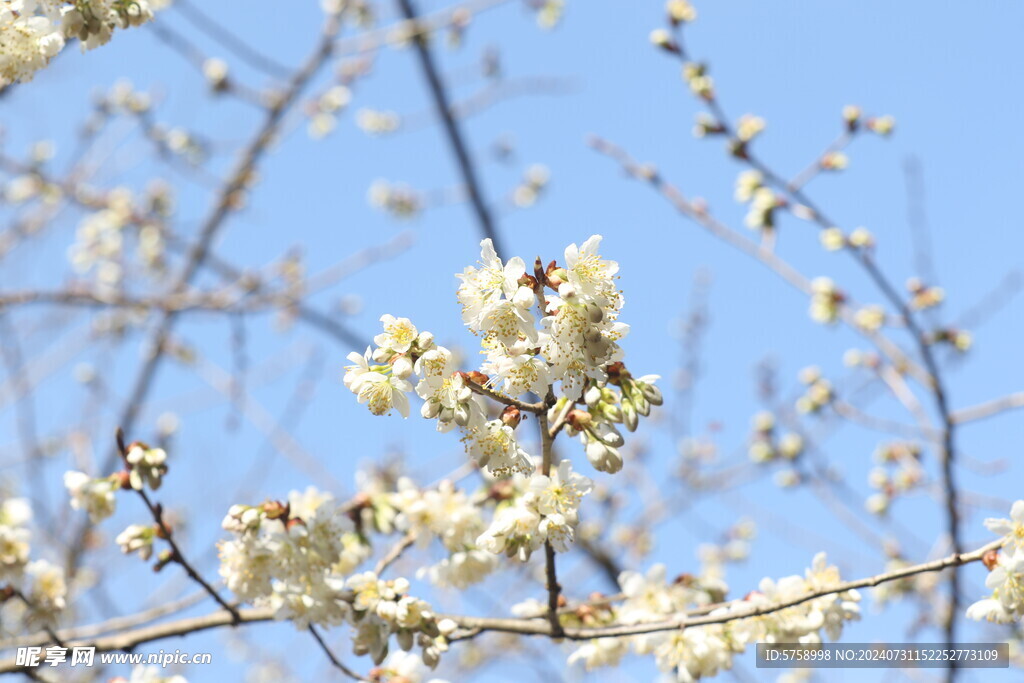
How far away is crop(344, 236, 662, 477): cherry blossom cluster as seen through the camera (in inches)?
61.5

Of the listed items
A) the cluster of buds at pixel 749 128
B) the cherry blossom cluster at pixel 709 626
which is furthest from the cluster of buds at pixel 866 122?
the cherry blossom cluster at pixel 709 626

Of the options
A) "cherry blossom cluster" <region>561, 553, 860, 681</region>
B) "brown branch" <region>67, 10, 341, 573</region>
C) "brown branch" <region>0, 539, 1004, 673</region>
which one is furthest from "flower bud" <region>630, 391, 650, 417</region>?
"brown branch" <region>67, 10, 341, 573</region>

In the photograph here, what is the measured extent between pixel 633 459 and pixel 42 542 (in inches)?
168

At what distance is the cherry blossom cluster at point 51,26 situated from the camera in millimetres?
2094

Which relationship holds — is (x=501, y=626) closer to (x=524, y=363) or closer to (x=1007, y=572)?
(x=524, y=363)

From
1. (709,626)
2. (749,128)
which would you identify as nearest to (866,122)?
(749,128)

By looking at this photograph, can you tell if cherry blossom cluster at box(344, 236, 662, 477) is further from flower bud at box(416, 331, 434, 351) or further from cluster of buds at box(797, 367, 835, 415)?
cluster of buds at box(797, 367, 835, 415)

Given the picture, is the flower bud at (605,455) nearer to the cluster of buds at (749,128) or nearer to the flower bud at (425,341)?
the flower bud at (425,341)

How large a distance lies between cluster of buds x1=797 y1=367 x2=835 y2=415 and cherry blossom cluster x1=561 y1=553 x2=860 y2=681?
101 inches

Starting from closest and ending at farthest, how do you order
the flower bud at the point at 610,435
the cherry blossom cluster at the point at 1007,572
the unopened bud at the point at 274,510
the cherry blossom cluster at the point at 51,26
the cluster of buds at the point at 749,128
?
the flower bud at the point at 610,435 → the cherry blossom cluster at the point at 1007,572 → the cherry blossom cluster at the point at 51,26 → the unopened bud at the point at 274,510 → the cluster of buds at the point at 749,128

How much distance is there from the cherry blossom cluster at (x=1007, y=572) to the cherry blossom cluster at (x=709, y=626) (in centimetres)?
40

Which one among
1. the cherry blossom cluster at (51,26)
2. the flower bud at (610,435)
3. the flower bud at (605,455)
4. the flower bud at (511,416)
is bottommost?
the flower bud at (605,455)

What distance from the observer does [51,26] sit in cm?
214

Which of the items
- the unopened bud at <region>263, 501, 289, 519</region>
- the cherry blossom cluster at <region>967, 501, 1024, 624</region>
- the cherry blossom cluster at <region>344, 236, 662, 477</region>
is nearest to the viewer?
the cherry blossom cluster at <region>344, 236, 662, 477</region>
